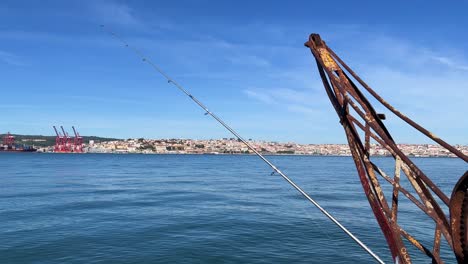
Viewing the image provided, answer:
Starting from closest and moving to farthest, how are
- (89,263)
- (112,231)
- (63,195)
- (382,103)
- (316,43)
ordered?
(382,103)
(316,43)
(89,263)
(112,231)
(63,195)

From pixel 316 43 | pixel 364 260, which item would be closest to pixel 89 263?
pixel 364 260

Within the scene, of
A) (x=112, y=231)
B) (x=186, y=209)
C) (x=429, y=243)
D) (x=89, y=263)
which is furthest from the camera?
(x=186, y=209)

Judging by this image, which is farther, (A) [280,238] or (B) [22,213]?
(B) [22,213]

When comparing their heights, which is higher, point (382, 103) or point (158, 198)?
point (382, 103)

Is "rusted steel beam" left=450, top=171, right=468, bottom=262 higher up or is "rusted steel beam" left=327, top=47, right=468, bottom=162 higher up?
"rusted steel beam" left=327, top=47, right=468, bottom=162

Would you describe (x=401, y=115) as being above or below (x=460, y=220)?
above

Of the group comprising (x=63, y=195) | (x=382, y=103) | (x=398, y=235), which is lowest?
(x=63, y=195)

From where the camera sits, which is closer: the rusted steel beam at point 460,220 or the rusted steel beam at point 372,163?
the rusted steel beam at point 460,220

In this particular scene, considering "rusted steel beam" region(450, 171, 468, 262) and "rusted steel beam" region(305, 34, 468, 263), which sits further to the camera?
"rusted steel beam" region(305, 34, 468, 263)

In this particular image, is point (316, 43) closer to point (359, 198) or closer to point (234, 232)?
point (234, 232)

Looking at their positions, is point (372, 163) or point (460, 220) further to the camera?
point (372, 163)

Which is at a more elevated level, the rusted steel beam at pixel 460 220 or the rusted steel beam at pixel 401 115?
the rusted steel beam at pixel 401 115

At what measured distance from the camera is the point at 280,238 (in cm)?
2100

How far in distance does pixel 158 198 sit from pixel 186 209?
7584 mm
